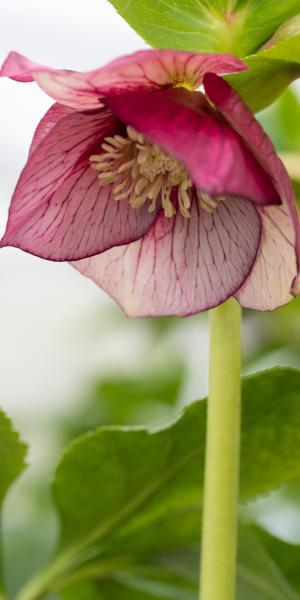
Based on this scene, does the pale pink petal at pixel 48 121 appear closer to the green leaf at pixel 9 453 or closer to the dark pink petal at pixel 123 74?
the dark pink petal at pixel 123 74

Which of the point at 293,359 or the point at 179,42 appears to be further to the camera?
the point at 293,359

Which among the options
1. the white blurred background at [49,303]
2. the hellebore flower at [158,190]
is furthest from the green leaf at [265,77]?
the white blurred background at [49,303]

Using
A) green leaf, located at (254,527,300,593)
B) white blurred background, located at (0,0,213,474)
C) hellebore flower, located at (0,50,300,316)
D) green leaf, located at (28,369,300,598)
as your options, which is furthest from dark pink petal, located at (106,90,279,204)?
white blurred background, located at (0,0,213,474)

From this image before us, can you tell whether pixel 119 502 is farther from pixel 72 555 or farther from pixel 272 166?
pixel 272 166

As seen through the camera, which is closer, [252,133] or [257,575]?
[252,133]

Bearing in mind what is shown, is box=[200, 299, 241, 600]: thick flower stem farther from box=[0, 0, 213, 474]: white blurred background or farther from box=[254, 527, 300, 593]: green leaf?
box=[0, 0, 213, 474]: white blurred background

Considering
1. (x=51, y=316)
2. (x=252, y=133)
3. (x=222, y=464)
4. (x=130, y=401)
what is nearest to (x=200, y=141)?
(x=252, y=133)

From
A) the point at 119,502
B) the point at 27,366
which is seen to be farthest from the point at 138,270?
the point at 27,366

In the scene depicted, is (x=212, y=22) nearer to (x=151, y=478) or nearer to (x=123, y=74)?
(x=123, y=74)
